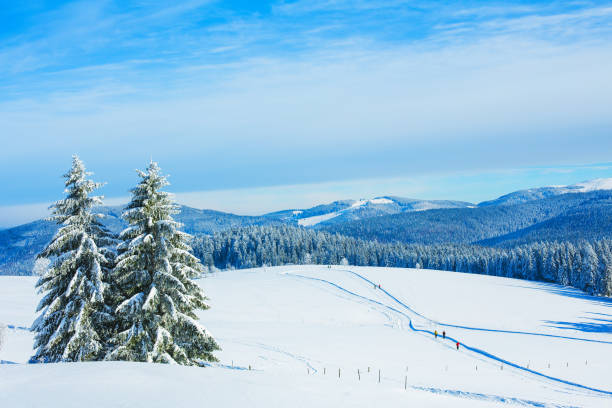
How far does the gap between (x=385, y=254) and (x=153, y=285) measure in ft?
392

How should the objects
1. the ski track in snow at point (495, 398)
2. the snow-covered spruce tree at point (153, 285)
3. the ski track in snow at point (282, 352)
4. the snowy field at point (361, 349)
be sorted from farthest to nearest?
the ski track in snow at point (282, 352) < the ski track in snow at point (495, 398) < the snow-covered spruce tree at point (153, 285) < the snowy field at point (361, 349)

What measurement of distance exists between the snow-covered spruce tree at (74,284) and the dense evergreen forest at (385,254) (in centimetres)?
10659

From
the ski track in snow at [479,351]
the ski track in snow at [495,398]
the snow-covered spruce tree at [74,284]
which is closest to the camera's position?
the snow-covered spruce tree at [74,284]

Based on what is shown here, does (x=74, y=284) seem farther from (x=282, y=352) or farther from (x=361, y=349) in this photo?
(x=361, y=349)

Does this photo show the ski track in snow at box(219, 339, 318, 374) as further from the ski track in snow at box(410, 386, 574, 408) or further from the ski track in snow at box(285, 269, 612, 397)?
the ski track in snow at box(285, 269, 612, 397)

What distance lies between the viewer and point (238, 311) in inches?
1972

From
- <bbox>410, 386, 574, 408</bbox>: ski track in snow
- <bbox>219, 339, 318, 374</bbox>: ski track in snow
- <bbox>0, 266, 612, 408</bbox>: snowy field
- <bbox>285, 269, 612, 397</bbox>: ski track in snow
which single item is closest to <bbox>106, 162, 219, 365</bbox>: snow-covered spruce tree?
<bbox>0, 266, 612, 408</bbox>: snowy field

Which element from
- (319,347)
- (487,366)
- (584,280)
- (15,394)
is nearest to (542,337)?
(487,366)

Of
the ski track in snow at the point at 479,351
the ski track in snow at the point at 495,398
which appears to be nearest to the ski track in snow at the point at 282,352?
the ski track in snow at the point at 495,398

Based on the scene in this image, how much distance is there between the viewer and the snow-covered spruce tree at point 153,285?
1630 cm

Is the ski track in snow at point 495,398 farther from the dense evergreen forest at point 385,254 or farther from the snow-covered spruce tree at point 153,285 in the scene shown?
the dense evergreen forest at point 385,254

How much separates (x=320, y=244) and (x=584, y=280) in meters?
76.1

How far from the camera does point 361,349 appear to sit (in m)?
33.8

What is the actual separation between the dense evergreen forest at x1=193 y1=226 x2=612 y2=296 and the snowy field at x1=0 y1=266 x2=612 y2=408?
25.6 meters
